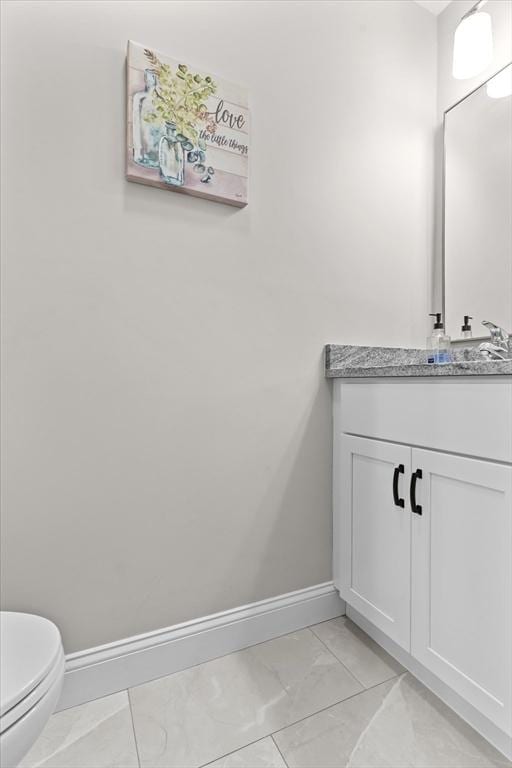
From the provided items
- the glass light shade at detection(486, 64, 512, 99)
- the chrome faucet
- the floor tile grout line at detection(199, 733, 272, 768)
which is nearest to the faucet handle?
the chrome faucet

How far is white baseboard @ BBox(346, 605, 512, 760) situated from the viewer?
0.88 m

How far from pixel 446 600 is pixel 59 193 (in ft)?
4.55

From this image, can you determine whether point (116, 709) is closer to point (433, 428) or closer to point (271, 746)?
point (271, 746)

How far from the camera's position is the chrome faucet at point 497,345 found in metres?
1.20

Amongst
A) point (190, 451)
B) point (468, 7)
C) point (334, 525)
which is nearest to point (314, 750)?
point (334, 525)

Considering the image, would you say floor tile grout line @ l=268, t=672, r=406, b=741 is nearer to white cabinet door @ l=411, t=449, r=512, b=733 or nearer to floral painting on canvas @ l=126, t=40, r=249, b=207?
white cabinet door @ l=411, t=449, r=512, b=733

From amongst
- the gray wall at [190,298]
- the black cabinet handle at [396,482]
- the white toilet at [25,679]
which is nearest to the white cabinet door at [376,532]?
the black cabinet handle at [396,482]

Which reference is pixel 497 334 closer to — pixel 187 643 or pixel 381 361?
pixel 381 361

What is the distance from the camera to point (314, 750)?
2.94 ft

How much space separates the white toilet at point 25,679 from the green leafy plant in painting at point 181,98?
4.18ft

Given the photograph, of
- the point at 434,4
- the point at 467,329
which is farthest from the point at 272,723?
the point at 434,4

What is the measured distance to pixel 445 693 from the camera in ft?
3.32

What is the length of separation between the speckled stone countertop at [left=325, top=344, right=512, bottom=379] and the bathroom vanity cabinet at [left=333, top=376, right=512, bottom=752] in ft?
0.09

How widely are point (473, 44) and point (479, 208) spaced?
54cm
